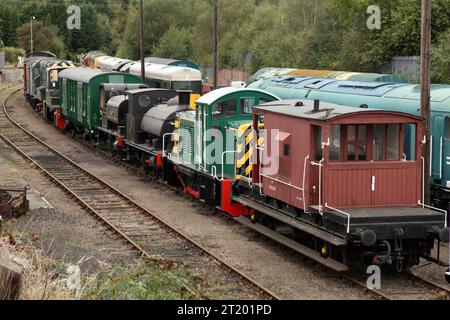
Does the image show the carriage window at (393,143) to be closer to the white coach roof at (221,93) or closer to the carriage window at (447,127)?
the carriage window at (447,127)

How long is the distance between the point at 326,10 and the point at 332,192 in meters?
36.2

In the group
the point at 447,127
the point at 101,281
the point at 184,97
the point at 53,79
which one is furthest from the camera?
the point at 53,79

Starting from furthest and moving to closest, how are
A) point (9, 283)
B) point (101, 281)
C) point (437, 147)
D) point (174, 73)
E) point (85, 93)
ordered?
point (174, 73), point (85, 93), point (437, 147), point (101, 281), point (9, 283)

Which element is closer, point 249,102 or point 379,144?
point 379,144

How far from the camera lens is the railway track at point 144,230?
45.3 feet

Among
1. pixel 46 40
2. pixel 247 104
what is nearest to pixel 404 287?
pixel 247 104

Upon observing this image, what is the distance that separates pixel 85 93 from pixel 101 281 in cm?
1958

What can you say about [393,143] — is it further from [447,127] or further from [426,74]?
[447,127]

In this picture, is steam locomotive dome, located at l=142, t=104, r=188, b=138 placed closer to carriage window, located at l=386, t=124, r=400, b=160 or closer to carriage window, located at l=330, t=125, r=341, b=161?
carriage window, located at l=330, t=125, r=341, b=161

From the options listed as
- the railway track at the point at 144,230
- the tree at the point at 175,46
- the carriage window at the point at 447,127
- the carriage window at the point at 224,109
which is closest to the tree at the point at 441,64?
the carriage window at the point at 447,127

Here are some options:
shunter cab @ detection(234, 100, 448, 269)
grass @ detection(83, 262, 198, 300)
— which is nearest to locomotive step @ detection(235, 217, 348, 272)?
shunter cab @ detection(234, 100, 448, 269)

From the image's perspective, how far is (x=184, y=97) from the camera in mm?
23609

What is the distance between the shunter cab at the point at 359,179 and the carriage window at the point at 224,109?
4.18m

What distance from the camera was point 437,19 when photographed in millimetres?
34312
